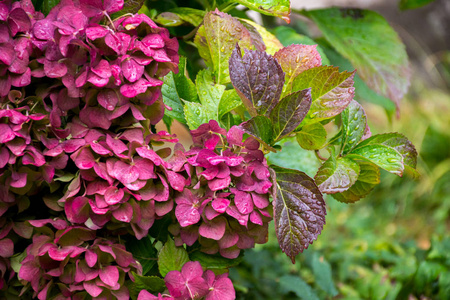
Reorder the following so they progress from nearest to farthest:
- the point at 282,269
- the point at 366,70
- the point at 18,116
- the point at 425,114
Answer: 1. the point at 18,116
2. the point at 366,70
3. the point at 282,269
4. the point at 425,114

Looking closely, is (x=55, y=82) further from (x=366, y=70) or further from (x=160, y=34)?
(x=366, y=70)

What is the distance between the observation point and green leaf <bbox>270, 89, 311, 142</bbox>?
0.44 meters

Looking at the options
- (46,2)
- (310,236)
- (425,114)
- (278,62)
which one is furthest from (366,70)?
(425,114)

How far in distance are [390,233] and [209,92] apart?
2.16 metres

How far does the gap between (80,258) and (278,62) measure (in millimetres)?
307

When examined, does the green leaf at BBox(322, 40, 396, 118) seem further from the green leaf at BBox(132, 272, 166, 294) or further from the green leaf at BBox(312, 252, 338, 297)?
the green leaf at BBox(132, 272, 166, 294)

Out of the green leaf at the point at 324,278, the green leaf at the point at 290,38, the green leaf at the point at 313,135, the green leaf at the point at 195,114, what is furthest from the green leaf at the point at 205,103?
the green leaf at the point at 324,278

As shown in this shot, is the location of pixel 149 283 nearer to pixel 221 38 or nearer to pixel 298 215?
pixel 298 215

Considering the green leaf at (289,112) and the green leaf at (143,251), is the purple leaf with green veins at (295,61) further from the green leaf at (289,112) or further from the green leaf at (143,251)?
the green leaf at (143,251)

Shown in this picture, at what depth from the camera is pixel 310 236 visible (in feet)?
1.46

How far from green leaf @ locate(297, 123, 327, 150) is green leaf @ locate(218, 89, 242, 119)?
80 millimetres

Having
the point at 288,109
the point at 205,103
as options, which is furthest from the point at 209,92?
the point at 288,109

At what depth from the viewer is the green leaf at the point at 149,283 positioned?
18.1 inches

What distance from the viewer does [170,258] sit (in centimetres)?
48
